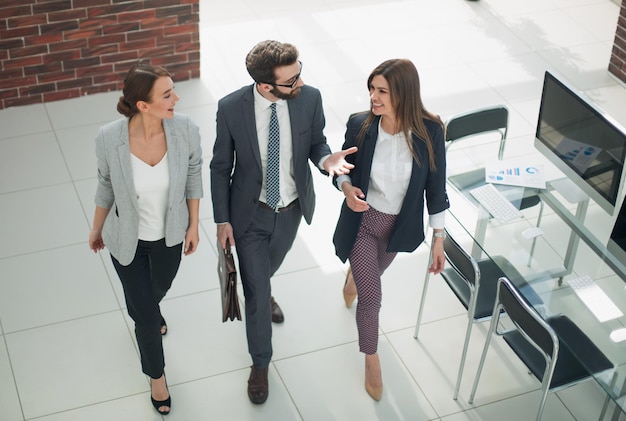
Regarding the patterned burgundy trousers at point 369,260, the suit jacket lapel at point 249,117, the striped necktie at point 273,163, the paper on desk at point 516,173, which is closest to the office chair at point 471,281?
the patterned burgundy trousers at point 369,260

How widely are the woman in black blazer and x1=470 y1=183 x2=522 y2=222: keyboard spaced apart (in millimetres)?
438

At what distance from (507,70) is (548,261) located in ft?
11.4

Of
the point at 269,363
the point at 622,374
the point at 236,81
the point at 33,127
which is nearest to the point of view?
the point at 622,374

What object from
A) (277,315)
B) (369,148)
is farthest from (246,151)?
(277,315)

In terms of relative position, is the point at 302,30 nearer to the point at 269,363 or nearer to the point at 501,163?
the point at 501,163

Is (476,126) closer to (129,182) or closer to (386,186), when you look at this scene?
(386,186)

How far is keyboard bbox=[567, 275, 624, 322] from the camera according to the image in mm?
3981

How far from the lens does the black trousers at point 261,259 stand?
410 centimetres

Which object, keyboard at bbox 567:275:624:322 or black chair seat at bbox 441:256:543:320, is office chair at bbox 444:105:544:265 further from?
keyboard at bbox 567:275:624:322

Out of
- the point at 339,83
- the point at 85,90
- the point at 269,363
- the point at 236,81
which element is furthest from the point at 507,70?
the point at 269,363

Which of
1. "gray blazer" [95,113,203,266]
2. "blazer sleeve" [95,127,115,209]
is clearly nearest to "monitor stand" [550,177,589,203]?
"gray blazer" [95,113,203,266]

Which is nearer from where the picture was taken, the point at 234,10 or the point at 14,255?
the point at 14,255

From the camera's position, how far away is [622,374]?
3.68m

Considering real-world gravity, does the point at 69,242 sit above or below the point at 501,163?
below
